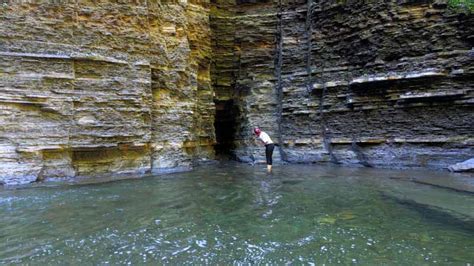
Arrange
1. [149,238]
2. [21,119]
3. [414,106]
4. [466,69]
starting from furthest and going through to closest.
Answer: [414,106] → [466,69] → [21,119] → [149,238]

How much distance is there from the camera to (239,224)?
15.5 feet

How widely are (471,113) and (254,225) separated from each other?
881 centimetres

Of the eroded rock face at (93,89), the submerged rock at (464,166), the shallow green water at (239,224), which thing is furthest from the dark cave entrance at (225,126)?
the submerged rock at (464,166)

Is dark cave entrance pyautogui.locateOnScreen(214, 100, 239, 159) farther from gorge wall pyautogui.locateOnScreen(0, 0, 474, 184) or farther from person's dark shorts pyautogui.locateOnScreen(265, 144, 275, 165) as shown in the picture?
person's dark shorts pyautogui.locateOnScreen(265, 144, 275, 165)

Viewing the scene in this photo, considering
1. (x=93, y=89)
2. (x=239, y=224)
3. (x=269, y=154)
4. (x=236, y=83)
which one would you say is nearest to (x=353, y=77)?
(x=269, y=154)

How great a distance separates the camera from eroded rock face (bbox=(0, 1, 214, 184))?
873 centimetres

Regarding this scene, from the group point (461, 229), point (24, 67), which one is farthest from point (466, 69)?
point (24, 67)

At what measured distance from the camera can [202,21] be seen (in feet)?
45.8

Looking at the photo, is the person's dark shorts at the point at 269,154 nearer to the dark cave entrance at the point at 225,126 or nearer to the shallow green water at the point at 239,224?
the shallow green water at the point at 239,224

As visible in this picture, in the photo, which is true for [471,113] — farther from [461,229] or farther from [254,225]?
[254,225]

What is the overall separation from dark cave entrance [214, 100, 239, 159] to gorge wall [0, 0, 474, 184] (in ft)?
2.62

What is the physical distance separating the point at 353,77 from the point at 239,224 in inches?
359

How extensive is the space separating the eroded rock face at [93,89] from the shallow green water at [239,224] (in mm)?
1678

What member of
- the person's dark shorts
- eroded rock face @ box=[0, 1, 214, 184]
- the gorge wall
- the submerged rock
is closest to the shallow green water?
eroded rock face @ box=[0, 1, 214, 184]
